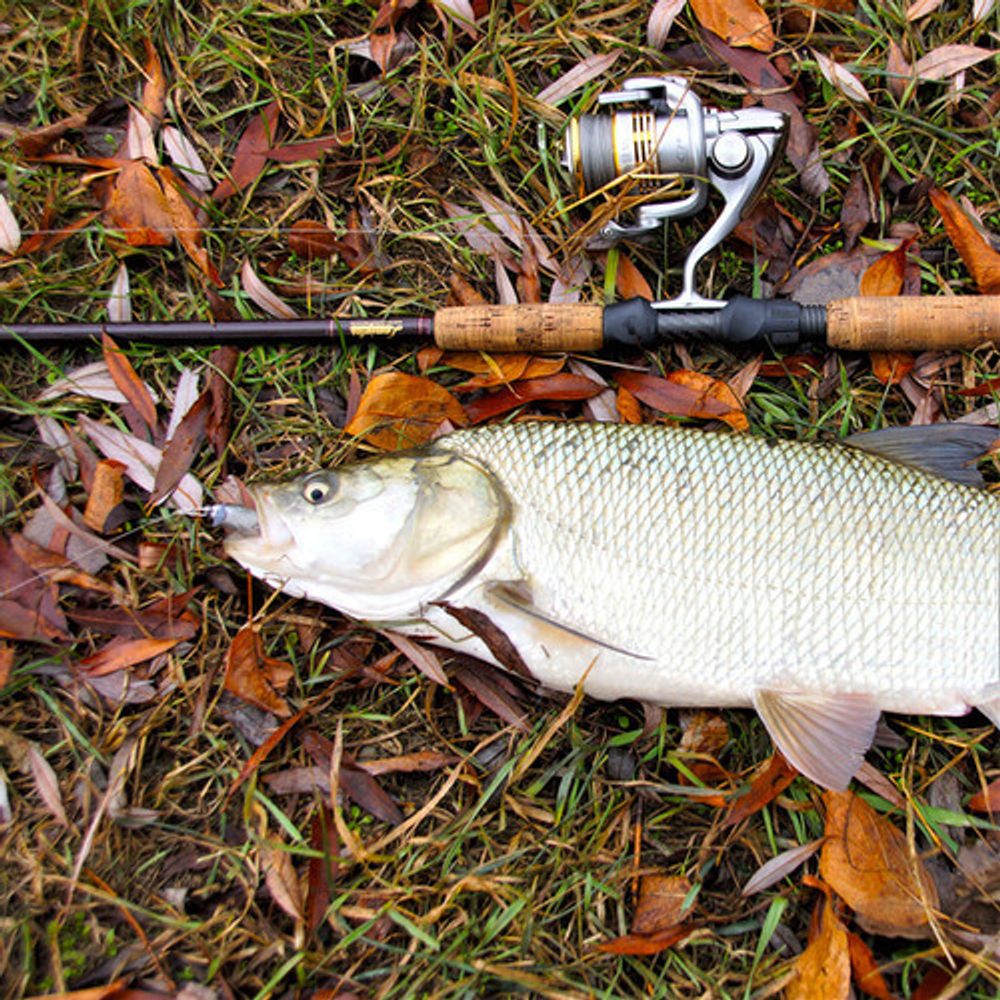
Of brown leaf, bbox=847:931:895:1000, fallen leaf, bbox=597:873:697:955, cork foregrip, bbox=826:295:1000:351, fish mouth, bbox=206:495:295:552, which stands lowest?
brown leaf, bbox=847:931:895:1000

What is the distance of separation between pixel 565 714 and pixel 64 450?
5.84 feet

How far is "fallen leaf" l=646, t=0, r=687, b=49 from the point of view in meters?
2.48

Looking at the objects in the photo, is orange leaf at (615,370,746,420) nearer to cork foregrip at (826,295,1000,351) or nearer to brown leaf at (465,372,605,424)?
brown leaf at (465,372,605,424)

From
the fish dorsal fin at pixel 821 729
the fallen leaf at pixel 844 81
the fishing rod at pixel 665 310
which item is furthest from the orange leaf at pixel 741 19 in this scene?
the fish dorsal fin at pixel 821 729

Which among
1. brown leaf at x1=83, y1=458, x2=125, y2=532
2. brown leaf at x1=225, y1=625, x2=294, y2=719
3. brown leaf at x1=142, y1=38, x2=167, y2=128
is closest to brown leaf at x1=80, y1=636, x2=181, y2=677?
brown leaf at x1=225, y1=625, x2=294, y2=719

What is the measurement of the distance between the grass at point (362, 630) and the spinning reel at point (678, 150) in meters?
0.22

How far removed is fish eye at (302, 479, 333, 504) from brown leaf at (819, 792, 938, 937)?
1658mm

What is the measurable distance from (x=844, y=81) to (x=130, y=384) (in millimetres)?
2556

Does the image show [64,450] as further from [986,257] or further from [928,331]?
[986,257]

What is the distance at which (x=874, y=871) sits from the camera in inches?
79.7

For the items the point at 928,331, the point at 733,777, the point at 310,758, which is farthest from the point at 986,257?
the point at 310,758

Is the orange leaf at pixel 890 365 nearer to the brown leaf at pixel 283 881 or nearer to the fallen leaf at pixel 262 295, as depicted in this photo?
the fallen leaf at pixel 262 295

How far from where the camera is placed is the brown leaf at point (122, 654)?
219cm

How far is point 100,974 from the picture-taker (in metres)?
1.94
